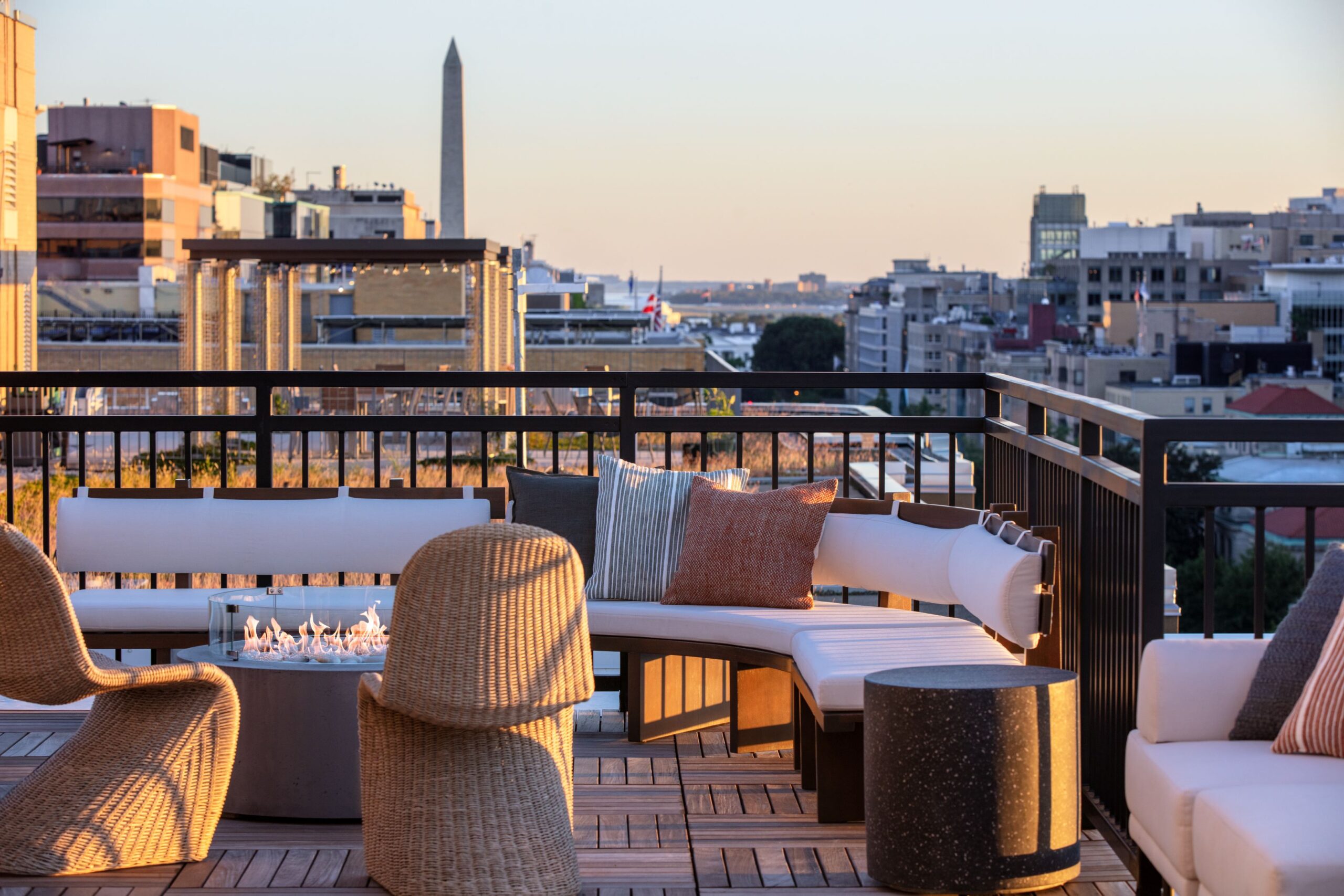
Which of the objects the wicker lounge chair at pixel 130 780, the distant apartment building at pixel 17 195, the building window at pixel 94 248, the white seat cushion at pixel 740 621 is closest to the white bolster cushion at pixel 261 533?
the white seat cushion at pixel 740 621

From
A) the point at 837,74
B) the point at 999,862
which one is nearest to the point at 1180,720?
the point at 999,862

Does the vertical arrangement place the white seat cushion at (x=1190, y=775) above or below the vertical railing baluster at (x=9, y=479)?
below

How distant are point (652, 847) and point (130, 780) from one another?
1073mm

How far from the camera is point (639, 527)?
3957mm

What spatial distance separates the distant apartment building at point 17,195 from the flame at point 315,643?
23.0 meters

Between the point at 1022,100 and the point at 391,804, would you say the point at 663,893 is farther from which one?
the point at 1022,100

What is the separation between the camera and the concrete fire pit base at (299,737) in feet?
10.1

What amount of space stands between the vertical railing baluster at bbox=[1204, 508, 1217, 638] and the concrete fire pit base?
1.73 meters

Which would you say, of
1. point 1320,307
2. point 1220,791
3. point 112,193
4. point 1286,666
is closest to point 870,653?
point 1286,666

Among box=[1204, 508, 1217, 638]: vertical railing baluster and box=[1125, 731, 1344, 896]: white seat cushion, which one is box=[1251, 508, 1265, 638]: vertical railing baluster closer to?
box=[1204, 508, 1217, 638]: vertical railing baluster

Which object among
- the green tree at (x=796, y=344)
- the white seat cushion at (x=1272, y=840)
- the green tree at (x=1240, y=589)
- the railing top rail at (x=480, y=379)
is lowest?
the green tree at (x=1240, y=589)

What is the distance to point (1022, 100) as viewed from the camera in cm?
4859

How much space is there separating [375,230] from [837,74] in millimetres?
37537

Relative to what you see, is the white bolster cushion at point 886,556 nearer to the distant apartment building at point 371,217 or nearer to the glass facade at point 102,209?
the glass facade at point 102,209
